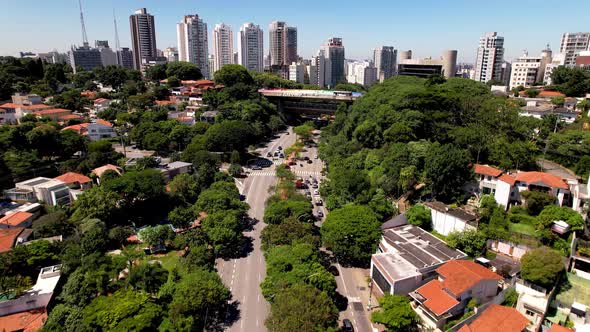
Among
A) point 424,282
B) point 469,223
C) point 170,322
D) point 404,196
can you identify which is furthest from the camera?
point 404,196

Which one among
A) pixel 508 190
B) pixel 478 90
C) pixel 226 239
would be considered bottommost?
pixel 226 239

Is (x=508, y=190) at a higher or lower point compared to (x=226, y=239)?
higher

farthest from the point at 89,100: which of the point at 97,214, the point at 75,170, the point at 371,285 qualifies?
the point at 371,285

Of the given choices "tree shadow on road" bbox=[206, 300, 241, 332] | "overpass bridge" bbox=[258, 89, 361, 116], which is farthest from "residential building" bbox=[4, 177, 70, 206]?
"overpass bridge" bbox=[258, 89, 361, 116]

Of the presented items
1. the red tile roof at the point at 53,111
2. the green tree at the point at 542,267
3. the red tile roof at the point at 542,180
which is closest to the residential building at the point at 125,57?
the red tile roof at the point at 53,111

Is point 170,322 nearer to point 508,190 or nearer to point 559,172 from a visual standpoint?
point 508,190
